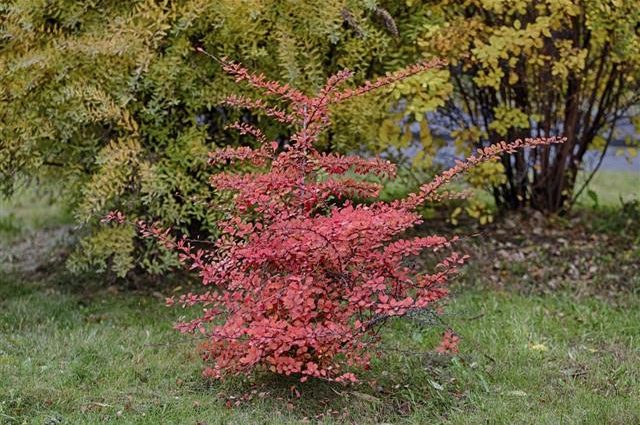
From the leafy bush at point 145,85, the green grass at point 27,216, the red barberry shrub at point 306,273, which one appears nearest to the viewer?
the red barberry shrub at point 306,273

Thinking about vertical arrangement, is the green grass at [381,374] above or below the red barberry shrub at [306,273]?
below

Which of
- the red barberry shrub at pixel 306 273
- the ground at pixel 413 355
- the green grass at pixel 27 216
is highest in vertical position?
the red barberry shrub at pixel 306 273

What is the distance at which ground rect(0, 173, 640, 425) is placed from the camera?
12.3 ft

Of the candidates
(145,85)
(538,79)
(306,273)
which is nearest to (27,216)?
(145,85)

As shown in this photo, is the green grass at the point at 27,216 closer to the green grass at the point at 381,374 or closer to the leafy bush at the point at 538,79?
the green grass at the point at 381,374

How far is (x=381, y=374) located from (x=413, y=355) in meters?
0.27

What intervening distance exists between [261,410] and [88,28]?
8.29 ft

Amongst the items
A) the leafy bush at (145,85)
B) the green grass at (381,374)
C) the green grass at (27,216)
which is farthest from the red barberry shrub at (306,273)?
the green grass at (27,216)

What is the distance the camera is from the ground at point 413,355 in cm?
375

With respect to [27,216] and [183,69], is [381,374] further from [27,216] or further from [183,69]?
[27,216]

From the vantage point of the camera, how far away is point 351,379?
3646 millimetres

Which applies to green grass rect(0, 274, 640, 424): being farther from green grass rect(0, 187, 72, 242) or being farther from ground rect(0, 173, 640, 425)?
green grass rect(0, 187, 72, 242)

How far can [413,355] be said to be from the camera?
434cm

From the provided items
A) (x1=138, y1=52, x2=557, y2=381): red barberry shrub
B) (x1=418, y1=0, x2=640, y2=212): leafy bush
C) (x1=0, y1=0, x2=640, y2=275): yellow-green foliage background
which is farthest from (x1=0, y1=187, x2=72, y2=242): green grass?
(x1=138, y1=52, x2=557, y2=381): red barberry shrub
